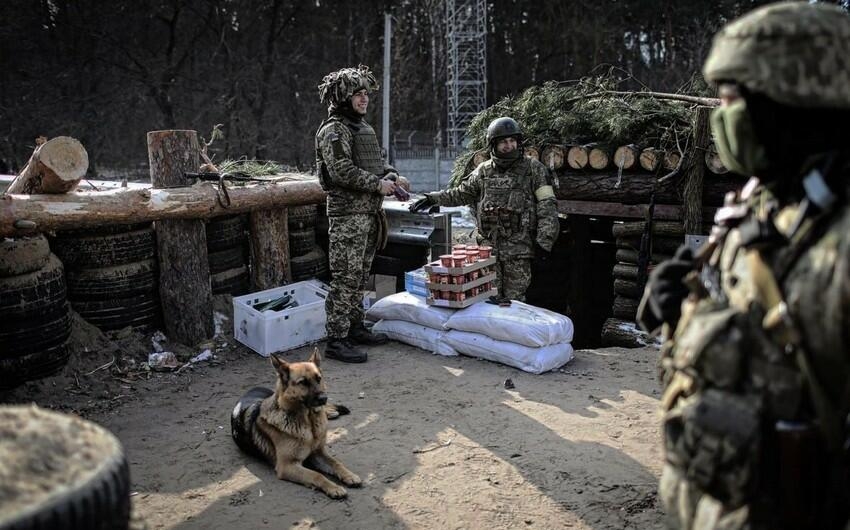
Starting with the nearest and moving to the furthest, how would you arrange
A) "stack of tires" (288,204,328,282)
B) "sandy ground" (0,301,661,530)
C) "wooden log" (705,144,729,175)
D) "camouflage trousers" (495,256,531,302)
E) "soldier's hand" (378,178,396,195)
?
"sandy ground" (0,301,661,530), "soldier's hand" (378,178,396,195), "camouflage trousers" (495,256,531,302), "wooden log" (705,144,729,175), "stack of tires" (288,204,328,282)

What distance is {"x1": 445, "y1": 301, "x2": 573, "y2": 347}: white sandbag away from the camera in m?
6.25

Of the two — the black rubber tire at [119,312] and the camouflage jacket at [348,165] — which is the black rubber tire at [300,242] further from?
the black rubber tire at [119,312]

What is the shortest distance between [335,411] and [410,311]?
189 cm

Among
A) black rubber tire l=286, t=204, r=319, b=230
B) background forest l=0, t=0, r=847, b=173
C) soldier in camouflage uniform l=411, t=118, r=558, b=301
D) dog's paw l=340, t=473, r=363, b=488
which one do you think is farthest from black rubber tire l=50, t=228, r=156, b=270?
background forest l=0, t=0, r=847, b=173

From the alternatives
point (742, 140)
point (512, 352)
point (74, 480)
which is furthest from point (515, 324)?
point (74, 480)

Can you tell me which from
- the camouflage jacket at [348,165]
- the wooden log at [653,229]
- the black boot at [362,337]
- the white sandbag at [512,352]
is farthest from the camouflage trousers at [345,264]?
the wooden log at [653,229]

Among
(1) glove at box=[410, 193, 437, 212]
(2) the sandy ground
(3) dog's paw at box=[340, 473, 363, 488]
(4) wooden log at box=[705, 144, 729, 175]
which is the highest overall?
(4) wooden log at box=[705, 144, 729, 175]

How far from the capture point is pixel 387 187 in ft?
21.5

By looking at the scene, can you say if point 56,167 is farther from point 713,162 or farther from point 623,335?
point 713,162

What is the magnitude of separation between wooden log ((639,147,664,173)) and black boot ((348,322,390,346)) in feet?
12.1

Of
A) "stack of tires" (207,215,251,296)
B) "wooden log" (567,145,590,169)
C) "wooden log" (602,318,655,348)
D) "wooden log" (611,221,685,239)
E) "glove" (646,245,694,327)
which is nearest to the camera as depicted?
"glove" (646,245,694,327)

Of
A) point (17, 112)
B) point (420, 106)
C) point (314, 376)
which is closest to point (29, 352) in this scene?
point (314, 376)

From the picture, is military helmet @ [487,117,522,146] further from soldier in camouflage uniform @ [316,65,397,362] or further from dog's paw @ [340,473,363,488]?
dog's paw @ [340,473,363,488]

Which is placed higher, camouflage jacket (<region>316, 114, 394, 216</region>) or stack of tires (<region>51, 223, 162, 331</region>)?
camouflage jacket (<region>316, 114, 394, 216</region>)
